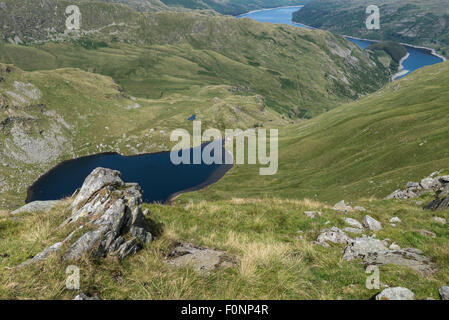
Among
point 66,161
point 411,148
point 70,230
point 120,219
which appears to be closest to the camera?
point 70,230

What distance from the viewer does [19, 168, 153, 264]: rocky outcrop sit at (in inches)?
411

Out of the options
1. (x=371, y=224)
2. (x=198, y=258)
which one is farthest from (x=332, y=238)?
(x=198, y=258)

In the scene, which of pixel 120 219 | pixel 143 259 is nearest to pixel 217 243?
pixel 143 259

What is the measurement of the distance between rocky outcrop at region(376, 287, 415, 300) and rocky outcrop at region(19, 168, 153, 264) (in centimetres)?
995

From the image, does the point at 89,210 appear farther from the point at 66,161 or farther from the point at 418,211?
the point at 66,161

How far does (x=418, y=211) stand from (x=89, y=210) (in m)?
27.8

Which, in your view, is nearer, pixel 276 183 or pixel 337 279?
pixel 337 279

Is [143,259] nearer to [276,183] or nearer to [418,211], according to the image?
[418,211]

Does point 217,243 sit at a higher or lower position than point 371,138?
higher

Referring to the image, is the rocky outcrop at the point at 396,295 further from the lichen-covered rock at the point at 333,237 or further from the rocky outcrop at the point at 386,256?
the lichen-covered rock at the point at 333,237

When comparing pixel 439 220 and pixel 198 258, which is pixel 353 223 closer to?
pixel 439 220
